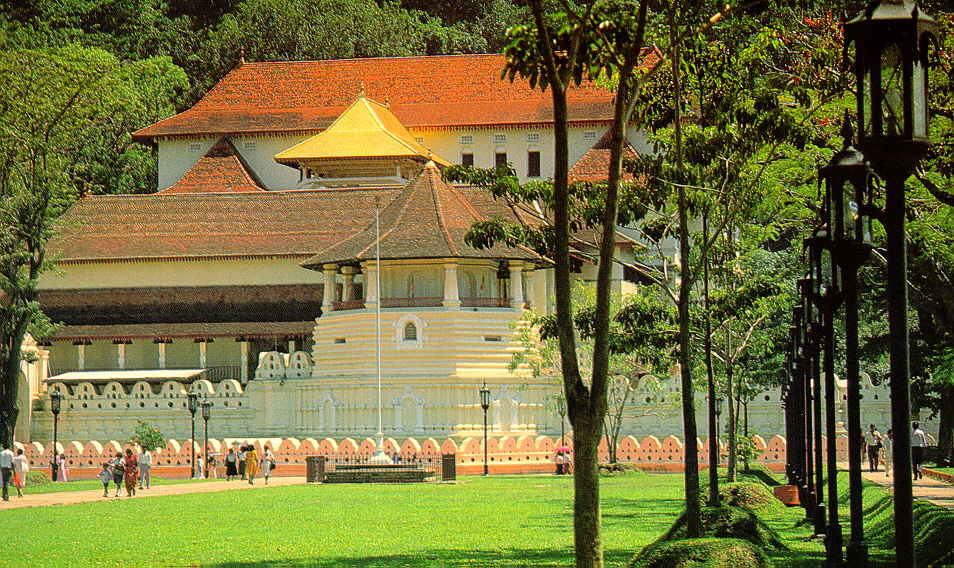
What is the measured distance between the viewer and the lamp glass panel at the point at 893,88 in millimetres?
7977

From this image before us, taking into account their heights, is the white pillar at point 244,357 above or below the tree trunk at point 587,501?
above

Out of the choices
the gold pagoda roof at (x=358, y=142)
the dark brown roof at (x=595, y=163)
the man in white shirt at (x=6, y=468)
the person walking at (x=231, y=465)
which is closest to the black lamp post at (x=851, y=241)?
the man in white shirt at (x=6, y=468)

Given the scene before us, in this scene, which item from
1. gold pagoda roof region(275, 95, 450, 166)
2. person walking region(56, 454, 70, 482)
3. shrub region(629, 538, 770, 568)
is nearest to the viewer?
shrub region(629, 538, 770, 568)

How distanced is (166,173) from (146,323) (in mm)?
15543

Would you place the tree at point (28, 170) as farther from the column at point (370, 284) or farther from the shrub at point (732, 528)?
the shrub at point (732, 528)

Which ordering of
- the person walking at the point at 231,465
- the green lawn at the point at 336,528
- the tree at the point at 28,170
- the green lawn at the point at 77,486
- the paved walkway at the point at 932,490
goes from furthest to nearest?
the tree at the point at 28,170
the person walking at the point at 231,465
the green lawn at the point at 77,486
the paved walkway at the point at 932,490
the green lawn at the point at 336,528

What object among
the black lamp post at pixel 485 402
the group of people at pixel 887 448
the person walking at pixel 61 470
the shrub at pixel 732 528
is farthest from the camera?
the person walking at pixel 61 470

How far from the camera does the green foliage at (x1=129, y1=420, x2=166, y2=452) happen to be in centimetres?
4962

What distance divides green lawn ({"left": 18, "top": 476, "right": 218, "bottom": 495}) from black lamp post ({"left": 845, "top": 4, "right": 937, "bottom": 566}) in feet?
111

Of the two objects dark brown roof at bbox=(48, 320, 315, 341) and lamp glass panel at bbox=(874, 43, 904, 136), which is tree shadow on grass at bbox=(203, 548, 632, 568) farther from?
dark brown roof at bbox=(48, 320, 315, 341)

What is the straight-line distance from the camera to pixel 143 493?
37750 millimetres

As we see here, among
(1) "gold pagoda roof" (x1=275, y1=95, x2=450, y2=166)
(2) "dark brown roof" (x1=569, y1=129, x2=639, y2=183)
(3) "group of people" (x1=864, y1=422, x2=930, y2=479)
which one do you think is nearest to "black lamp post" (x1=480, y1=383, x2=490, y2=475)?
(3) "group of people" (x1=864, y1=422, x2=930, y2=479)

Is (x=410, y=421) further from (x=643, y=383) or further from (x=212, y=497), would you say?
(x=212, y=497)

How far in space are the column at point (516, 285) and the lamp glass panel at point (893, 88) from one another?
154ft
